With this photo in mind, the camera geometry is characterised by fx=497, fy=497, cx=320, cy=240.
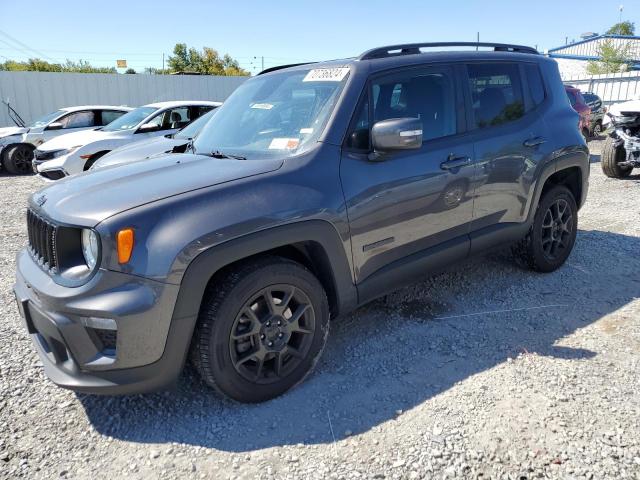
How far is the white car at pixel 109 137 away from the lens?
27.8 feet

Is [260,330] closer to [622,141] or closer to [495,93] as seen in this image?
[495,93]

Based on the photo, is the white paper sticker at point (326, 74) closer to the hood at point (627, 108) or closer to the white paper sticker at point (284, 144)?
the white paper sticker at point (284, 144)

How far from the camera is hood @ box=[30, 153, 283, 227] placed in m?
2.37

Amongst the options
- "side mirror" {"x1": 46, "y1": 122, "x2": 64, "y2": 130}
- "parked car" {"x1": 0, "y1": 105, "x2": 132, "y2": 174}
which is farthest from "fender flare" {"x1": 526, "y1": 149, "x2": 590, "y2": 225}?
"side mirror" {"x1": 46, "y1": 122, "x2": 64, "y2": 130}

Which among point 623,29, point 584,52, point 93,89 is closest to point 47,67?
point 93,89

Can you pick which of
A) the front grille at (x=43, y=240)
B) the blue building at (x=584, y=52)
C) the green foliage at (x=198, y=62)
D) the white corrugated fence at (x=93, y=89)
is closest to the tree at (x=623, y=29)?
the blue building at (x=584, y=52)

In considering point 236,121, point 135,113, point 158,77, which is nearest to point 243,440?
point 236,121

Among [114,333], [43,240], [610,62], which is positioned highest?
[610,62]

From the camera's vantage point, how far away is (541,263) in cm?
438

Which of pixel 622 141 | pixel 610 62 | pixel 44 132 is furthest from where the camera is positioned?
pixel 610 62

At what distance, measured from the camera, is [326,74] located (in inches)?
126

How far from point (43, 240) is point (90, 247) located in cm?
45

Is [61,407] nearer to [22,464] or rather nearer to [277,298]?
[22,464]

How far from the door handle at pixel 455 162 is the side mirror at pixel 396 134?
21.6 inches
